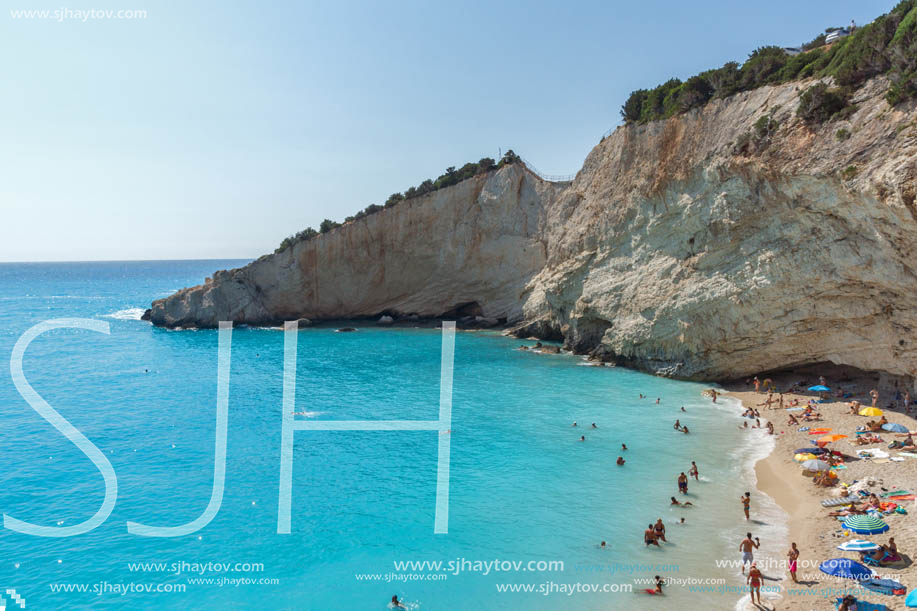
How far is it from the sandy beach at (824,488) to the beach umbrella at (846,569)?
0.20 metres

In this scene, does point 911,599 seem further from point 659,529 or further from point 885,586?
point 659,529

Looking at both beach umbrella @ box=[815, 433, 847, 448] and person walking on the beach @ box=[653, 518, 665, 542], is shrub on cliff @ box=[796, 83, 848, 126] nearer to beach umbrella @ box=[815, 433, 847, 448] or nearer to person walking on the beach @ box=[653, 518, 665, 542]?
beach umbrella @ box=[815, 433, 847, 448]

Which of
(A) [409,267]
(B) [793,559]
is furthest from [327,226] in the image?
(B) [793,559]

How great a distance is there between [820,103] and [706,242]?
28.9 ft

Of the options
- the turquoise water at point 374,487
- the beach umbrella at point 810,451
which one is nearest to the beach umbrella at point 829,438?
the beach umbrella at point 810,451

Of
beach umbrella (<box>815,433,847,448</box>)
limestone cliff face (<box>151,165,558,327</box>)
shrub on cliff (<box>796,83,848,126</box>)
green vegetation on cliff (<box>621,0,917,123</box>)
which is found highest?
green vegetation on cliff (<box>621,0,917,123</box>)

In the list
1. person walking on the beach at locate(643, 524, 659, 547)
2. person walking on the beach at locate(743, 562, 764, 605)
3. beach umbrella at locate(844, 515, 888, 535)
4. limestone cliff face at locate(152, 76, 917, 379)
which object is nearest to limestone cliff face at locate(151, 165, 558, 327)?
limestone cliff face at locate(152, 76, 917, 379)

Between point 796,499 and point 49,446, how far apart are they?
30.7 metres

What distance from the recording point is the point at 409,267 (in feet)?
198

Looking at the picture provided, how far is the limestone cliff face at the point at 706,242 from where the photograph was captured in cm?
2425

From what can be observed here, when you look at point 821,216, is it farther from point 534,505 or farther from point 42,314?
point 42,314

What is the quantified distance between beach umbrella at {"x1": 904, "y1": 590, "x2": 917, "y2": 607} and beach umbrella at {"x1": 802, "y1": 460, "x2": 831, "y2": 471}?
26.8 feet

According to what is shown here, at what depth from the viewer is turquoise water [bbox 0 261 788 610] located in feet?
48.4

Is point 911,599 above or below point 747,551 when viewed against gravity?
above
